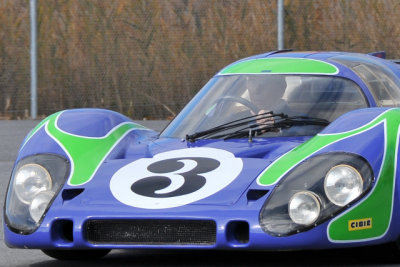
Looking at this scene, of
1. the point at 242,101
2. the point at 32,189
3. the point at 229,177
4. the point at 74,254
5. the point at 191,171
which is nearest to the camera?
the point at 229,177

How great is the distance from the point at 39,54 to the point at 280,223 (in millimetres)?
10187

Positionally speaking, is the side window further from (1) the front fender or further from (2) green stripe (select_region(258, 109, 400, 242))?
(1) the front fender

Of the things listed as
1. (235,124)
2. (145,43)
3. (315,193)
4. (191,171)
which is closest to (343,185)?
(315,193)

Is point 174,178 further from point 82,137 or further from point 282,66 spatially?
point 282,66

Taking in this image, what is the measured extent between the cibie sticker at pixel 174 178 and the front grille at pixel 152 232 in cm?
10

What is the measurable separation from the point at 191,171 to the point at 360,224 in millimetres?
964

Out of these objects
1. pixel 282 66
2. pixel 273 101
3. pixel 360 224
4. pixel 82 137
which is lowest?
pixel 360 224

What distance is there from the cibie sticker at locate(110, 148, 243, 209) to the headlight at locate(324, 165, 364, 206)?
54 centimetres

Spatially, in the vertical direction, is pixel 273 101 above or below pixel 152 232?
above

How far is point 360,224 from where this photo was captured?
216 inches

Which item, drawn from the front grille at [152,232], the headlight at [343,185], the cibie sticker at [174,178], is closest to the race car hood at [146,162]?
the cibie sticker at [174,178]

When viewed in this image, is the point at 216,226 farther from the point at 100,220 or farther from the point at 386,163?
the point at 386,163

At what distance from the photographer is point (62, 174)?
6.08 meters

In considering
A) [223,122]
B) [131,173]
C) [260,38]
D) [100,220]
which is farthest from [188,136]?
[260,38]
